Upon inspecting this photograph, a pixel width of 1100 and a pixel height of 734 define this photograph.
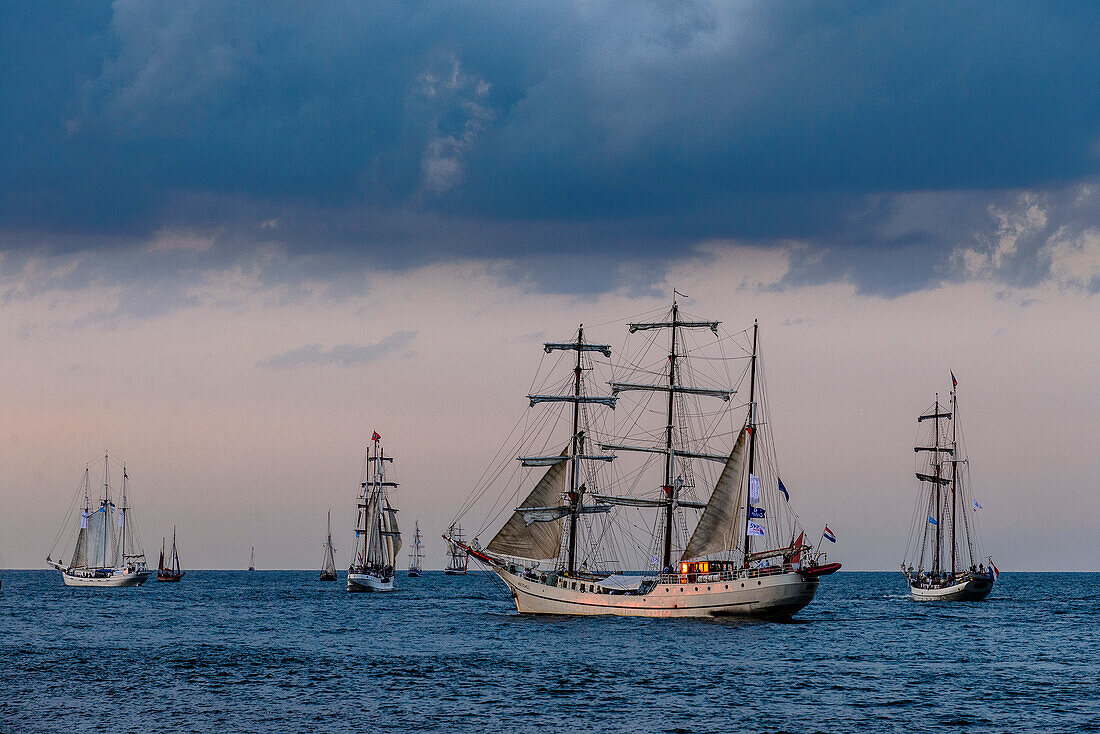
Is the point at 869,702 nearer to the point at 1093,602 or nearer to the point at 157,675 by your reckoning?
the point at 157,675

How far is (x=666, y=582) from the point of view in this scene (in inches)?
3708

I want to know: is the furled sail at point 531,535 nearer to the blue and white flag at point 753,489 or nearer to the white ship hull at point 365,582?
the blue and white flag at point 753,489

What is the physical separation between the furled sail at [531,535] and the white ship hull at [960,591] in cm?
6134

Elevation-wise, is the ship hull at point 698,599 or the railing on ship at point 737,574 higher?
the railing on ship at point 737,574

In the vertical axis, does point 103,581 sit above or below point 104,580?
below

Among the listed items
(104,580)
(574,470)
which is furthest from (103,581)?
(574,470)

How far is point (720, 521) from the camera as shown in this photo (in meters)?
93.1

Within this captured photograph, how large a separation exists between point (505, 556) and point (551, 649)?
24.7 meters

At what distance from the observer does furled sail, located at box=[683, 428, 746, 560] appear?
3656 inches

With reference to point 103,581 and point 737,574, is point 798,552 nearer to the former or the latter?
point 737,574

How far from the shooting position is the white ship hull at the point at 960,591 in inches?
5512

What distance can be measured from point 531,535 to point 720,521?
615 inches

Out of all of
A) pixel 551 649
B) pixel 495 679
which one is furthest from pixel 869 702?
pixel 551 649

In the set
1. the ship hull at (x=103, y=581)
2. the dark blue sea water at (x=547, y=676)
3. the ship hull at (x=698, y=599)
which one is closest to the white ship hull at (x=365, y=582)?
the ship hull at (x=103, y=581)
